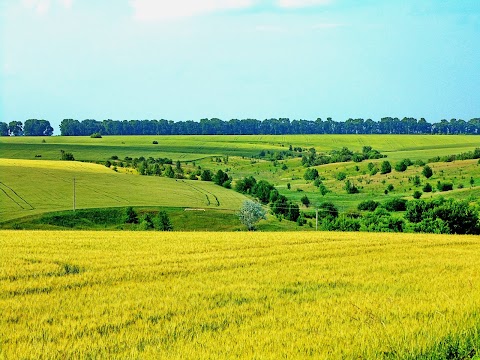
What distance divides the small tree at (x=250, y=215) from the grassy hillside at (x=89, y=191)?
30.6 feet

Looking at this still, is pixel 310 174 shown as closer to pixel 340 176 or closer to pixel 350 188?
pixel 340 176

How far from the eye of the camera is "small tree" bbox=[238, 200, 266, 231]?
8488 cm

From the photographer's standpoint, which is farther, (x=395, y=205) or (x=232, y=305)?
(x=395, y=205)

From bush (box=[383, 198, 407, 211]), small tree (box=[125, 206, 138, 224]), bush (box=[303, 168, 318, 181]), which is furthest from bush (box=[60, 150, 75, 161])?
bush (box=[383, 198, 407, 211])

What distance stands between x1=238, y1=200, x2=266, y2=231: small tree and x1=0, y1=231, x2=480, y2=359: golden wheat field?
60113mm

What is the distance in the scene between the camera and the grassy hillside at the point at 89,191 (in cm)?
8603

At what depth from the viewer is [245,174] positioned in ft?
546

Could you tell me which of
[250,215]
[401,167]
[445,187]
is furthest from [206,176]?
[250,215]

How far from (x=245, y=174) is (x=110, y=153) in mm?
42603

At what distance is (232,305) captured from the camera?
13.9 metres

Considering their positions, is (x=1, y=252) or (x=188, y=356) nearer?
(x=188, y=356)

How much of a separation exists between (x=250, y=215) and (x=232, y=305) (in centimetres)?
7180

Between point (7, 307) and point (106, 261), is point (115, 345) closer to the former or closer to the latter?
point (7, 307)

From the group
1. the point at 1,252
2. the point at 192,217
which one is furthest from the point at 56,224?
the point at 1,252
